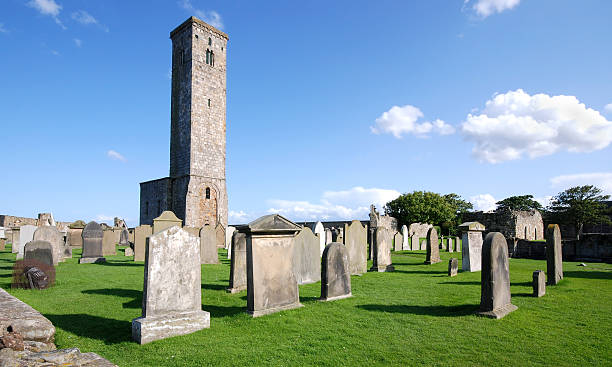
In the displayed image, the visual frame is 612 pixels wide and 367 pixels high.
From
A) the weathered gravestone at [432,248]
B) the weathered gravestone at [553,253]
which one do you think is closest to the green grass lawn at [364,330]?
the weathered gravestone at [553,253]

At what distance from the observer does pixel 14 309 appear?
5.12 meters

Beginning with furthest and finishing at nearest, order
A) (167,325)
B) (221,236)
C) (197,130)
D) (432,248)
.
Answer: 1. (197,130)
2. (221,236)
3. (432,248)
4. (167,325)

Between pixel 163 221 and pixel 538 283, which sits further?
pixel 163 221

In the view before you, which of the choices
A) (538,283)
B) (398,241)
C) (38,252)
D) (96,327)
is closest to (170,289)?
(96,327)

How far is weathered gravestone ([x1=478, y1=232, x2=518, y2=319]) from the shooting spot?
5.88 m

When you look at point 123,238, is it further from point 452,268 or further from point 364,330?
point 364,330

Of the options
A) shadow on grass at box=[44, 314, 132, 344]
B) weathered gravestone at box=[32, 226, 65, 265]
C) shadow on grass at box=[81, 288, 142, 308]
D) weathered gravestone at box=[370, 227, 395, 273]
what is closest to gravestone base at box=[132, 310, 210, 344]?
shadow on grass at box=[44, 314, 132, 344]

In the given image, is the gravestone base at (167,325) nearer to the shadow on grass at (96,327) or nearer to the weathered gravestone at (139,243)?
the shadow on grass at (96,327)

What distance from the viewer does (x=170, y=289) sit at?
17.1 ft

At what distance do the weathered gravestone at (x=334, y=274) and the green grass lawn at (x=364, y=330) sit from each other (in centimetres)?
27

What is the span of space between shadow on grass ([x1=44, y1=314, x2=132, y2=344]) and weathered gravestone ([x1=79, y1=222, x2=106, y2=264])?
9.47 metres

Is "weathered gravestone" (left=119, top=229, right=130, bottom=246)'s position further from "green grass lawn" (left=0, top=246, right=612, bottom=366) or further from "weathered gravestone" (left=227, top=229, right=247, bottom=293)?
"weathered gravestone" (left=227, top=229, right=247, bottom=293)

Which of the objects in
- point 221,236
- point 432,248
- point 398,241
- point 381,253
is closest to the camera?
point 381,253

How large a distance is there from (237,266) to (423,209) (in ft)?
123
